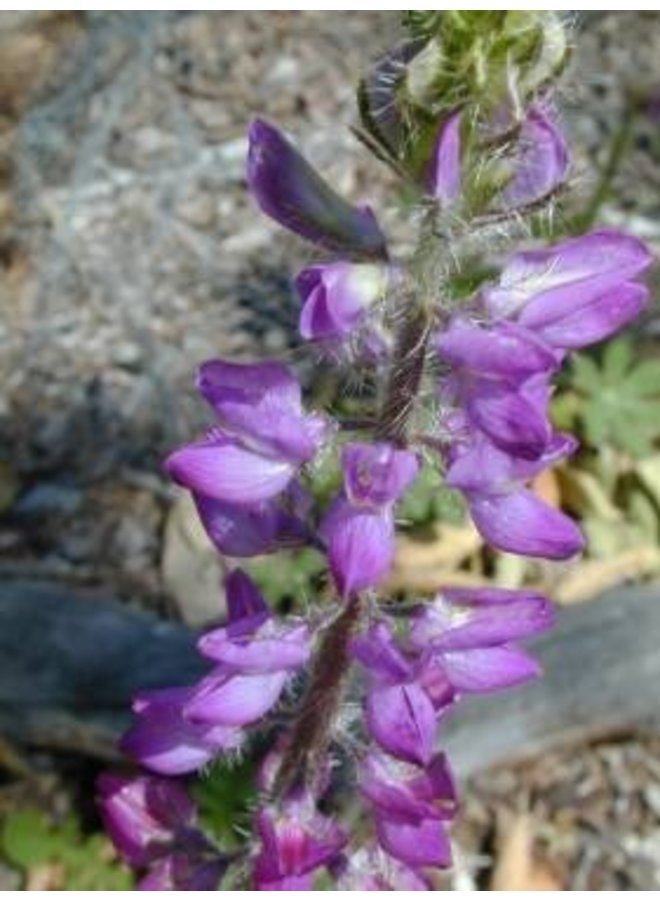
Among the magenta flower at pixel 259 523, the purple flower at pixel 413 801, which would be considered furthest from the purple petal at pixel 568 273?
the purple flower at pixel 413 801

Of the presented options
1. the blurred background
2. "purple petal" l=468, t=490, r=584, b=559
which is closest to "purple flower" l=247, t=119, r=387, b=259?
"purple petal" l=468, t=490, r=584, b=559

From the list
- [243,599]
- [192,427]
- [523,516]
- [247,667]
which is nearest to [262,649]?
[247,667]

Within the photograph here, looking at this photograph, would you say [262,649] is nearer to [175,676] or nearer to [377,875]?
[377,875]

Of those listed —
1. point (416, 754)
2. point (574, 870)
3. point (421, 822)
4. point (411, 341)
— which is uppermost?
point (411, 341)

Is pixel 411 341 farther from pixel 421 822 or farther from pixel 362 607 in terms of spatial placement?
pixel 421 822

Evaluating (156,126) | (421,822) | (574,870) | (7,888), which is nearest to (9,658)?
(7,888)

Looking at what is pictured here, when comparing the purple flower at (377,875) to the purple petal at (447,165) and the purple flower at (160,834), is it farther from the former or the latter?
the purple petal at (447,165)

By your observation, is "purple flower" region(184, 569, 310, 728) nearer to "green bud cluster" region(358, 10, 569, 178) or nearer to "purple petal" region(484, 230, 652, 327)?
"purple petal" region(484, 230, 652, 327)
